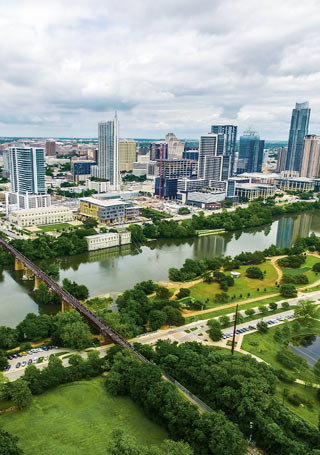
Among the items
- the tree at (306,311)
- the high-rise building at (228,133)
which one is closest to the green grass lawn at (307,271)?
the tree at (306,311)

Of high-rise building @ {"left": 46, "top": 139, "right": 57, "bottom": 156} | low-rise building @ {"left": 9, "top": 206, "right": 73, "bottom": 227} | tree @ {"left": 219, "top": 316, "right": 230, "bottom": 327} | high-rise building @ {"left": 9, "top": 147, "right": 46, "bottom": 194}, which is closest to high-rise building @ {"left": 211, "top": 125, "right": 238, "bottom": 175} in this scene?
high-rise building @ {"left": 9, "top": 147, "right": 46, "bottom": 194}

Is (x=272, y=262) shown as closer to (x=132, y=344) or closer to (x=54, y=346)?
(x=132, y=344)

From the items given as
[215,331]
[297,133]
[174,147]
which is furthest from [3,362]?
[174,147]

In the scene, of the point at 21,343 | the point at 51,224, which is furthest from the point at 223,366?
the point at 51,224

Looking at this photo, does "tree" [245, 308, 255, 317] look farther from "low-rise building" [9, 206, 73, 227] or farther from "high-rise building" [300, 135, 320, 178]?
"high-rise building" [300, 135, 320, 178]

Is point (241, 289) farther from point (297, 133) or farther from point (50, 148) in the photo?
point (50, 148)
